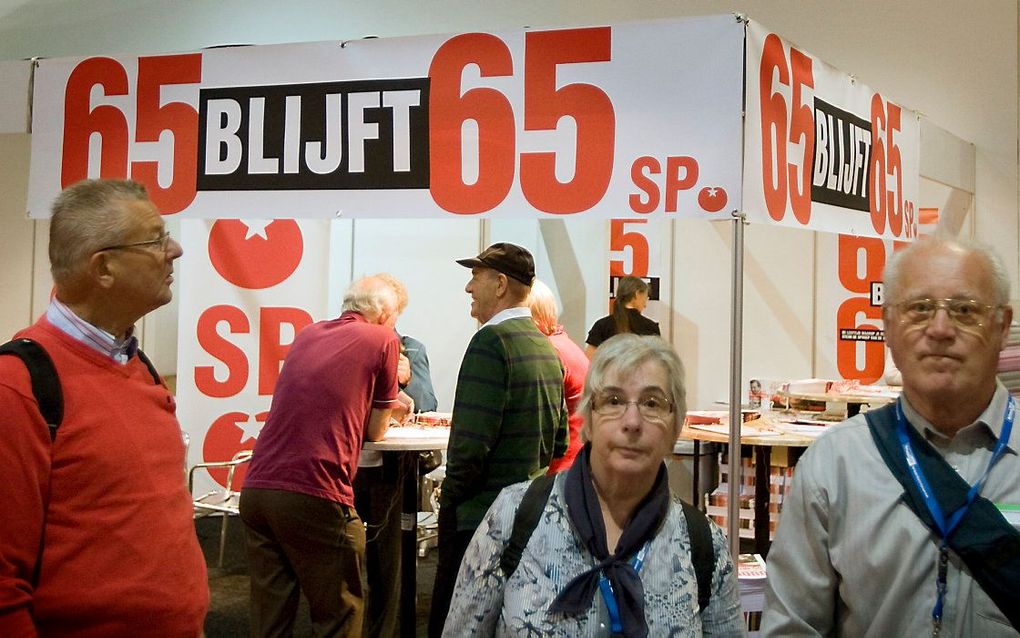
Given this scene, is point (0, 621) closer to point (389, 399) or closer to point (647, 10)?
point (389, 399)

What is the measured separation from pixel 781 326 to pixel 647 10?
8.96 feet

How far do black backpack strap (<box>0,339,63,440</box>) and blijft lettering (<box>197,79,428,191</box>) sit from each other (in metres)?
1.84

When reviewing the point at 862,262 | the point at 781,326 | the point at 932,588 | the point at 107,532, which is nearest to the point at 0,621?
the point at 107,532

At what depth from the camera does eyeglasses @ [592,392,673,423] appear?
193cm

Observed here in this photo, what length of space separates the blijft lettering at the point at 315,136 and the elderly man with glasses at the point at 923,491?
2.03m

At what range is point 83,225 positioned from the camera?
1.87 meters

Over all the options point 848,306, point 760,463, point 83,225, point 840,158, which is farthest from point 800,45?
point 83,225

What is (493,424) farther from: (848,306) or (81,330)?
(848,306)

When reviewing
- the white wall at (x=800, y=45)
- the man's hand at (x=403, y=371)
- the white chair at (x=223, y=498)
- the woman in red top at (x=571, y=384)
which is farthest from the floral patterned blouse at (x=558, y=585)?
the white wall at (x=800, y=45)

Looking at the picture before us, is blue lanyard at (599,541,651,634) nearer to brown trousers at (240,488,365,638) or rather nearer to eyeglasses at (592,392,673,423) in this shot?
eyeglasses at (592,392,673,423)

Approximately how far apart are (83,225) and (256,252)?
4510mm

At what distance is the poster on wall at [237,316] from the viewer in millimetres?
Result: 6227

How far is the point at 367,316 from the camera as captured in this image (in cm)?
381

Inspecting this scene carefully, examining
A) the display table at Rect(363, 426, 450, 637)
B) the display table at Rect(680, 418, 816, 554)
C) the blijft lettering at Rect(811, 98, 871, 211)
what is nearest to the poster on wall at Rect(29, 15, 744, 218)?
the blijft lettering at Rect(811, 98, 871, 211)
